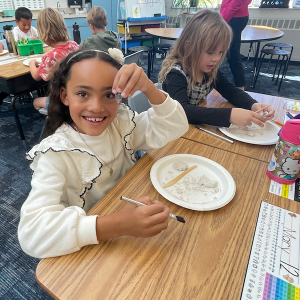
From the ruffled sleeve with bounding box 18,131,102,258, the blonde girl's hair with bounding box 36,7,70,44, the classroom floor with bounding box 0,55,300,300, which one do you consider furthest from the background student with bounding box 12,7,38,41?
the ruffled sleeve with bounding box 18,131,102,258

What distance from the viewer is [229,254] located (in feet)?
1.68

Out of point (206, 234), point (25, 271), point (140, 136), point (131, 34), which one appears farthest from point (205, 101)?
point (131, 34)

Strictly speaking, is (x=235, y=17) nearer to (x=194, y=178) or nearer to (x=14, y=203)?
(x=194, y=178)

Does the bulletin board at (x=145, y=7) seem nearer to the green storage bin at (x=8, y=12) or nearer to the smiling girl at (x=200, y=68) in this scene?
the green storage bin at (x=8, y=12)

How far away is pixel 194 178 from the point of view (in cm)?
75

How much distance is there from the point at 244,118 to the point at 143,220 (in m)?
0.72

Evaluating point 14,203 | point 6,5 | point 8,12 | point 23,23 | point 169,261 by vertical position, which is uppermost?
point 6,5

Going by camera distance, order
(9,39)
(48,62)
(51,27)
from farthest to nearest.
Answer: (9,39), (51,27), (48,62)

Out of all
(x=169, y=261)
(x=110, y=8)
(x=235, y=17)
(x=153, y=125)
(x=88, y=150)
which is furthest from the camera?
(x=110, y=8)

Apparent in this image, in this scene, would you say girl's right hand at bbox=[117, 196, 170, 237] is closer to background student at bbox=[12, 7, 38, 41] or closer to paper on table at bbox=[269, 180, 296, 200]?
paper on table at bbox=[269, 180, 296, 200]

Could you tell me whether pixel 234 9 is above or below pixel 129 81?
above

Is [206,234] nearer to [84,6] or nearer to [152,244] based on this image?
[152,244]

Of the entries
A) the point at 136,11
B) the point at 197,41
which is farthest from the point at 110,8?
the point at 197,41

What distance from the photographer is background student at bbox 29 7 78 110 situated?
1776 mm
